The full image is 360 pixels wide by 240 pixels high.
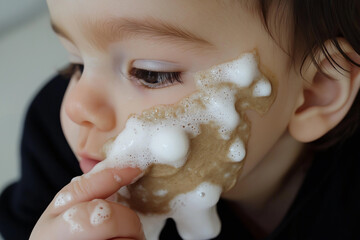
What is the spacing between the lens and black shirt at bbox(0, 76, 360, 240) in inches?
29.9

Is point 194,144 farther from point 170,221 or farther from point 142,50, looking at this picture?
point 170,221

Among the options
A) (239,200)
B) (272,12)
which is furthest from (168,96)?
(239,200)

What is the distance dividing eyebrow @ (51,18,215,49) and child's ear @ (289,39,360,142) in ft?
0.64

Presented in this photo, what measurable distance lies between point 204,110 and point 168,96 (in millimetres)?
51

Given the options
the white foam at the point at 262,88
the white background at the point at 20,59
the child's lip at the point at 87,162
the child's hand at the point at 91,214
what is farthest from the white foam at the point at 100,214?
the white background at the point at 20,59

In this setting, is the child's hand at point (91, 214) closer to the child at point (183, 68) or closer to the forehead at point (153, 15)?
the child at point (183, 68)

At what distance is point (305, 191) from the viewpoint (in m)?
0.78

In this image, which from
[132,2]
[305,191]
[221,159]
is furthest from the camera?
[305,191]

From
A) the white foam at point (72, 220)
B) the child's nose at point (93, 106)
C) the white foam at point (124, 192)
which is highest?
the child's nose at point (93, 106)

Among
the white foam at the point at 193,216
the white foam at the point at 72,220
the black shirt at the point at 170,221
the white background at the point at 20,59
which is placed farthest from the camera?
the white background at the point at 20,59

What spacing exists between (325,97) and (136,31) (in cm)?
31

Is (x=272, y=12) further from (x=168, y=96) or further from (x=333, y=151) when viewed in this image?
(x=333, y=151)

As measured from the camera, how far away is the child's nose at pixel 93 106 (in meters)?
0.54

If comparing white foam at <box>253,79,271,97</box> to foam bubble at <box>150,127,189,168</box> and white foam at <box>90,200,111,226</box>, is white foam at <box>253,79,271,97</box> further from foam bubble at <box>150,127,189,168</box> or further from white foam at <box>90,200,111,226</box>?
white foam at <box>90,200,111,226</box>
